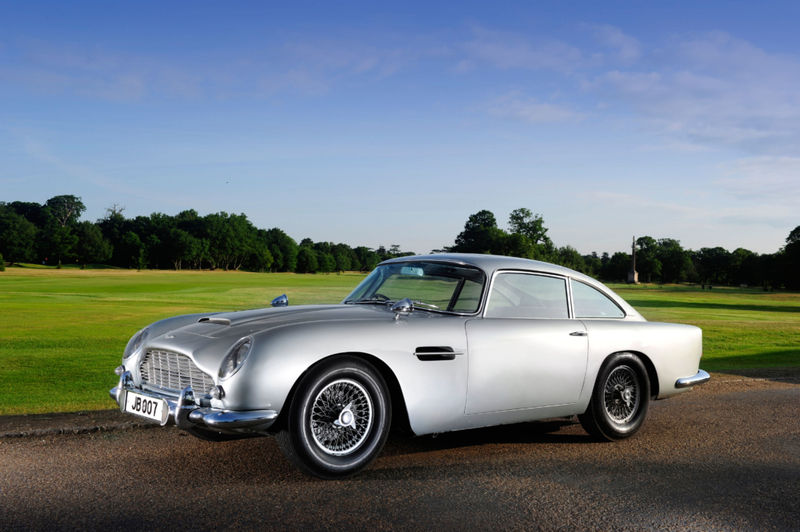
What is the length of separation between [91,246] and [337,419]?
134 metres

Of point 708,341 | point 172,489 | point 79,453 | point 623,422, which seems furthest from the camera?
point 708,341

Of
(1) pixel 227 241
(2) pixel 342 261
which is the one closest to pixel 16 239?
(1) pixel 227 241

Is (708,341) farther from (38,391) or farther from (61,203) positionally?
(61,203)

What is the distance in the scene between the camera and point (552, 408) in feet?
17.6

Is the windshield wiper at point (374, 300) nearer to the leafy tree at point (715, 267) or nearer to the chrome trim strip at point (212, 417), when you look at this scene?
the chrome trim strip at point (212, 417)

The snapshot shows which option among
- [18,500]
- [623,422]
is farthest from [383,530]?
[623,422]

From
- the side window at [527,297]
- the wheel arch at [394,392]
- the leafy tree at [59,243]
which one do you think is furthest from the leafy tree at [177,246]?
the wheel arch at [394,392]

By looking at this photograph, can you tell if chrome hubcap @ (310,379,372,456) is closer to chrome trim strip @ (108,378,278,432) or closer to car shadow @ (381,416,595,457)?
chrome trim strip @ (108,378,278,432)

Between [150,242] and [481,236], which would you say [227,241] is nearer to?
[150,242]

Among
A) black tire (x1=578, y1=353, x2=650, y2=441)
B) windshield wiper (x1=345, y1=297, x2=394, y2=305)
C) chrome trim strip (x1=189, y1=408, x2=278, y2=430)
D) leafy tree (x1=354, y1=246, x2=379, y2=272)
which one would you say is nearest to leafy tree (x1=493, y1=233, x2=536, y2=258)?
leafy tree (x1=354, y1=246, x2=379, y2=272)

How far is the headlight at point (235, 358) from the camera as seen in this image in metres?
4.02

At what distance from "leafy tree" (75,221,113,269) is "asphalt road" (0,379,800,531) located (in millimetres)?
131792

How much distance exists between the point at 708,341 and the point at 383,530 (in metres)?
16.1

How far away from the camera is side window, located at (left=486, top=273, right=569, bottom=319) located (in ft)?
17.5
